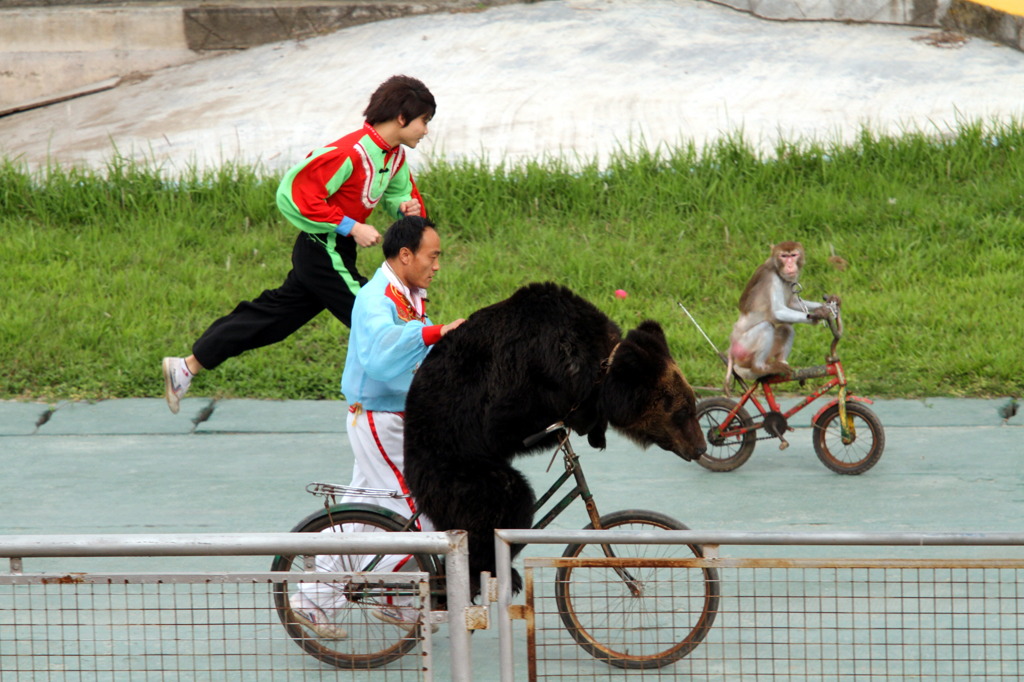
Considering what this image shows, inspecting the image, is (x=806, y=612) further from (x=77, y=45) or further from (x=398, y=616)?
(x=77, y=45)

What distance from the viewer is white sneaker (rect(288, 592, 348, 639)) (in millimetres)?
3656

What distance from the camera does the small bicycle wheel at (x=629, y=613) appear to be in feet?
12.1

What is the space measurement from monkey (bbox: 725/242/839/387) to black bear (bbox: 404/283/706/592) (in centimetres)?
212

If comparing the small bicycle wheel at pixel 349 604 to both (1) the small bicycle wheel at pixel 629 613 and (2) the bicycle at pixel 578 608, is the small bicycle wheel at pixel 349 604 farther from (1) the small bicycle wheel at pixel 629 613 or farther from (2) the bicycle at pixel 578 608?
(1) the small bicycle wheel at pixel 629 613

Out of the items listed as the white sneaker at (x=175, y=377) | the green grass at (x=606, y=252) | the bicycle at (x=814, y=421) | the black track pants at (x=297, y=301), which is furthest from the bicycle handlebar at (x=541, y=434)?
the green grass at (x=606, y=252)

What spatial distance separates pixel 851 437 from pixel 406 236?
2.86 metres

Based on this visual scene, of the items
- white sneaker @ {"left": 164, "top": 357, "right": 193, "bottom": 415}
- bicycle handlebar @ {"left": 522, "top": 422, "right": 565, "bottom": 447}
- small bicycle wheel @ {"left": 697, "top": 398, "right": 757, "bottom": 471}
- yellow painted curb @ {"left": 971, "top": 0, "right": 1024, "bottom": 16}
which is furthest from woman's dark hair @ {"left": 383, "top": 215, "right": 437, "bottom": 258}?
yellow painted curb @ {"left": 971, "top": 0, "right": 1024, "bottom": 16}

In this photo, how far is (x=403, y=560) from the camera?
148 inches

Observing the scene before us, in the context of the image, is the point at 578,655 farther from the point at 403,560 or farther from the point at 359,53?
the point at 359,53

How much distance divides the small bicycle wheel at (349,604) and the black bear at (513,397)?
0.87 ft

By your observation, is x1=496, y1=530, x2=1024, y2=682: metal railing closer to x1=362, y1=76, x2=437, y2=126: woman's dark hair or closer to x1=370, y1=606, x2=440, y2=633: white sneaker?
x1=370, y1=606, x2=440, y2=633: white sneaker

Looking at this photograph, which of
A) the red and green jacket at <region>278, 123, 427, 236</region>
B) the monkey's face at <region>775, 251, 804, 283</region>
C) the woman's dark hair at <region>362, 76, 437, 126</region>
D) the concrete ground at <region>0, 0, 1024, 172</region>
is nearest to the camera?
the woman's dark hair at <region>362, 76, 437, 126</region>

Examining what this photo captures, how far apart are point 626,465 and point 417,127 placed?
6.91 ft

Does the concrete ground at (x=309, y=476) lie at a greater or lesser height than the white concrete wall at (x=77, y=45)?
lesser
